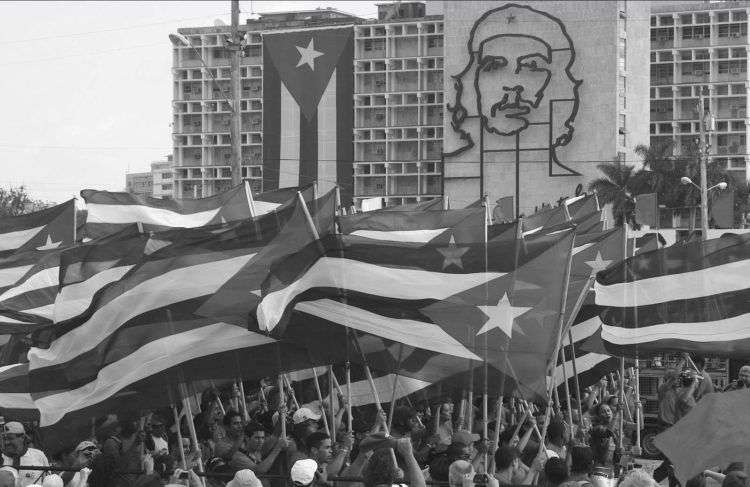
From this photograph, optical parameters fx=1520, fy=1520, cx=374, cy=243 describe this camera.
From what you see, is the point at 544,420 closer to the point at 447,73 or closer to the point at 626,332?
the point at 626,332

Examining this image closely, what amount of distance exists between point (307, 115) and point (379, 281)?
91.0 metres

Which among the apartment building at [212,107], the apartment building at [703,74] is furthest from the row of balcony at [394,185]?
the apartment building at [703,74]

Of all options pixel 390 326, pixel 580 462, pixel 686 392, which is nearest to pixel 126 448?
pixel 390 326

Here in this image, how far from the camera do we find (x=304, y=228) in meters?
12.7

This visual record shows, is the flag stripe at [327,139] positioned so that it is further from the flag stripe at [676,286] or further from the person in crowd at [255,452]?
the person in crowd at [255,452]

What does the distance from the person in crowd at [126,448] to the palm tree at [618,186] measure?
7545 cm

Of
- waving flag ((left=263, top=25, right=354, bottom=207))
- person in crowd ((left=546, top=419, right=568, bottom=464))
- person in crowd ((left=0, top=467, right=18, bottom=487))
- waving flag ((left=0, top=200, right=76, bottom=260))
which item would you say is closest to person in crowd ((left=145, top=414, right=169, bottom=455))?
person in crowd ((left=0, top=467, right=18, bottom=487))

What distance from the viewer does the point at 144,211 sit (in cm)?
1916

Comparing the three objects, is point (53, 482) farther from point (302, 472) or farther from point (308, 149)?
point (308, 149)

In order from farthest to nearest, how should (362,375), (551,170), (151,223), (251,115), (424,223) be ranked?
(251,115) → (551,170) → (151,223) → (362,375) → (424,223)

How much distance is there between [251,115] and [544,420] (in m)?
114

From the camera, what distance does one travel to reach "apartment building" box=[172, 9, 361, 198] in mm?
124188

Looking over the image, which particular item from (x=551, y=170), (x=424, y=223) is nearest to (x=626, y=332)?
(x=424, y=223)

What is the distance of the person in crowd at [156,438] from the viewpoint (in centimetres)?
1290
